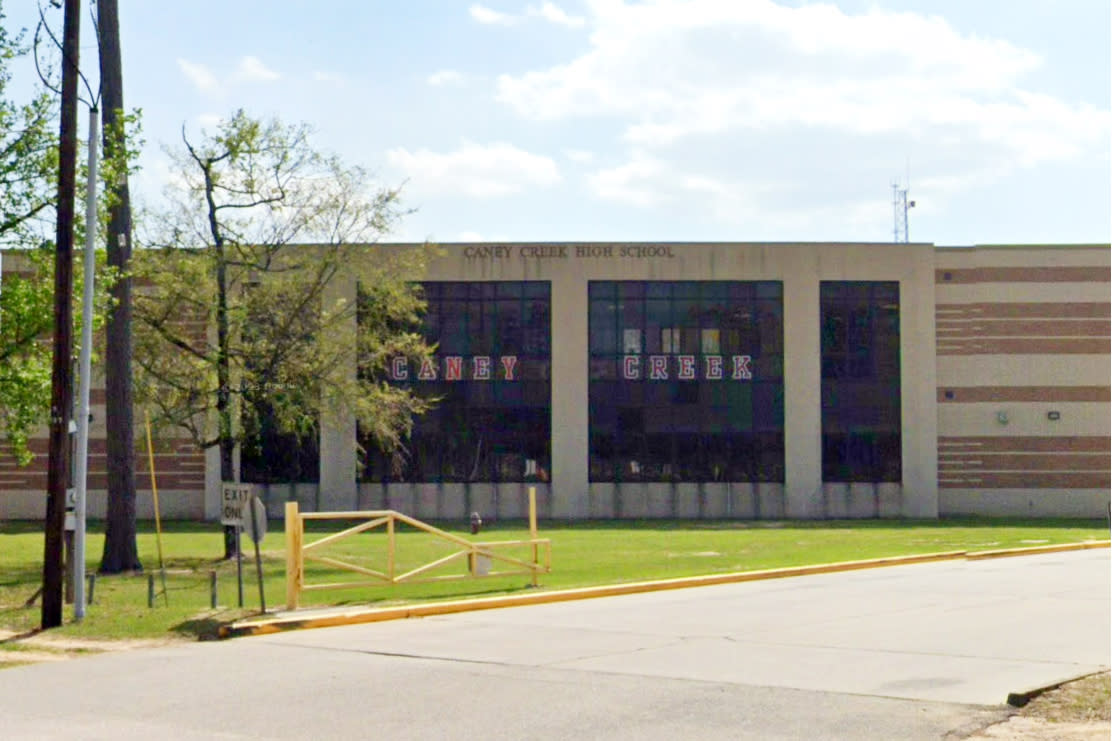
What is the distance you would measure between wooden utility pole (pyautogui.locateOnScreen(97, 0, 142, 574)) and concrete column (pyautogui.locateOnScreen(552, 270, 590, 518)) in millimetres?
27772

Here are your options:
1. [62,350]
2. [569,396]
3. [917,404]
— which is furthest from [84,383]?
[917,404]

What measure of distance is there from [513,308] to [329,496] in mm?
10266

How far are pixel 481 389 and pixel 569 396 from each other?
3.45 meters

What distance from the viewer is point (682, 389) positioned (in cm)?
5428

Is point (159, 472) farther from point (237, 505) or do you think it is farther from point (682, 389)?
point (237, 505)

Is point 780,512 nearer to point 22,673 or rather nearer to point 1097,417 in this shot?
point 1097,417

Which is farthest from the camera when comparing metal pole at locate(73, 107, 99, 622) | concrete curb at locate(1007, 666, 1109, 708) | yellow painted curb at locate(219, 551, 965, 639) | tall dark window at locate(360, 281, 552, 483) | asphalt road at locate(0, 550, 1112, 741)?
tall dark window at locate(360, 281, 552, 483)

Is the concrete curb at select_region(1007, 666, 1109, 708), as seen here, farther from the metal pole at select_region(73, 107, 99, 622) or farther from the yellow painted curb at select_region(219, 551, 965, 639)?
the metal pole at select_region(73, 107, 99, 622)

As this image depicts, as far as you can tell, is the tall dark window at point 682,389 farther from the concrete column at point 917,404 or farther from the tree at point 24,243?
the tree at point 24,243

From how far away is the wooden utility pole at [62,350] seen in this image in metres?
18.4

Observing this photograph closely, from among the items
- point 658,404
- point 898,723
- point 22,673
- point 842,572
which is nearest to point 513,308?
point 658,404

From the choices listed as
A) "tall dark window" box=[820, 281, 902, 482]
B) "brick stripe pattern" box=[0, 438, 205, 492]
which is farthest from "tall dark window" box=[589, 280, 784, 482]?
"brick stripe pattern" box=[0, 438, 205, 492]

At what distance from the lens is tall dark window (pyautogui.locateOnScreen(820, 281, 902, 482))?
2152 inches

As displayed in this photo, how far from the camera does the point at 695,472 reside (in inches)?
2148
